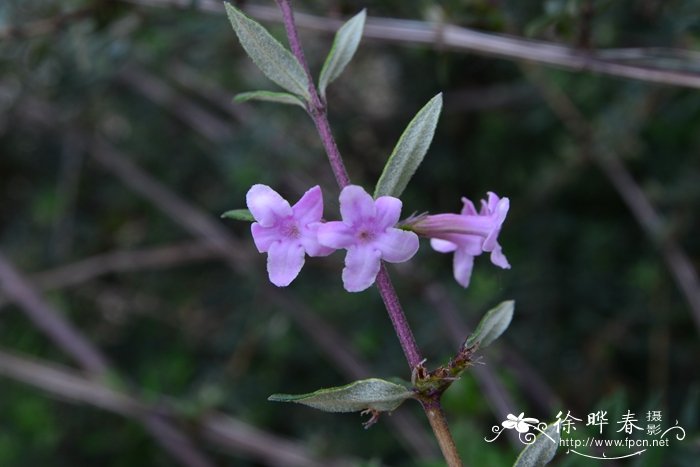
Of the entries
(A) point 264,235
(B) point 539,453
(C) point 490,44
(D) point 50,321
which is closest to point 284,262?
(A) point 264,235

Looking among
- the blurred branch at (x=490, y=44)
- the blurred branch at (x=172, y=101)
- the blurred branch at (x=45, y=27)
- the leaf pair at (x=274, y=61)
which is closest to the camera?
the leaf pair at (x=274, y=61)

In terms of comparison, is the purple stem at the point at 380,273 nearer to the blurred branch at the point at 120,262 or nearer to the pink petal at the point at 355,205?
the pink petal at the point at 355,205

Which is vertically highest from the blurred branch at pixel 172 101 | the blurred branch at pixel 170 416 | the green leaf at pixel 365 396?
the blurred branch at pixel 172 101

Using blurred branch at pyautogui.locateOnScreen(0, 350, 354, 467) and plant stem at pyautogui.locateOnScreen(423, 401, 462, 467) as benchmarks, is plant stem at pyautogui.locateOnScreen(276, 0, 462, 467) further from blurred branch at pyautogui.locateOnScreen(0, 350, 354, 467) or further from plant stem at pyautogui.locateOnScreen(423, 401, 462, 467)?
blurred branch at pyautogui.locateOnScreen(0, 350, 354, 467)

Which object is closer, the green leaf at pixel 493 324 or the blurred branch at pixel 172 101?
the green leaf at pixel 493 324

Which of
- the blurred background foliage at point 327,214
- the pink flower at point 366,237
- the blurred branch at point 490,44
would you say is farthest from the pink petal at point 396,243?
the blurred background foliage at point 327,214

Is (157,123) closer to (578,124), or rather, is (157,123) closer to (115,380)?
(115,380)
